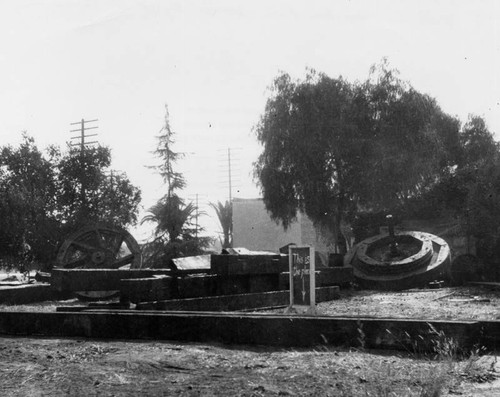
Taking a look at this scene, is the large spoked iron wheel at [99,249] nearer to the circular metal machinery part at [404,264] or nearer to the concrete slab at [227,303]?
the circular metal machinery part at [404,264]

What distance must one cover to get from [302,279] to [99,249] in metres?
9.87

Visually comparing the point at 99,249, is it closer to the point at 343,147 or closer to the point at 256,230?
the point at 343,147

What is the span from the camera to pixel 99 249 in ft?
56.3

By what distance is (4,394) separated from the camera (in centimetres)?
395

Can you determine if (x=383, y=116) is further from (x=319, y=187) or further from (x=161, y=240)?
(x=161, y=240)

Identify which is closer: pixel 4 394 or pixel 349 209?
pixel 4 394

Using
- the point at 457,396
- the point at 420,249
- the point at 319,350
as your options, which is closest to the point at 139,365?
the point at 319,350

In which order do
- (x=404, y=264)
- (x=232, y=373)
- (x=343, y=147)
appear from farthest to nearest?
1. (x=343, y=147)
2. (x=404, y=264)
3. (x=232, y=373)

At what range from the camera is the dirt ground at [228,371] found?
3910 mm

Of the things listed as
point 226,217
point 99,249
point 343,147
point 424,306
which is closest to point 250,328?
point 424,306

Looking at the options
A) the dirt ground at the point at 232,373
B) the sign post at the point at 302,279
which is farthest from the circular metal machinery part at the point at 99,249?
the dirt ground at the point at 232,373

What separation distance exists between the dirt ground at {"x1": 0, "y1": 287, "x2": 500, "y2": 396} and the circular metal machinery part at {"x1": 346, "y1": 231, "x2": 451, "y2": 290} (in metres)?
12.1

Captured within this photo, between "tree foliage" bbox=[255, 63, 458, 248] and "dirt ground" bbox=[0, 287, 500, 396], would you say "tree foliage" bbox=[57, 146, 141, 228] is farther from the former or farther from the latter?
"dirt ground" bbox=[0, 287, 500, 396]

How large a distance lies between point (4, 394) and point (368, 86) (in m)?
25.8
